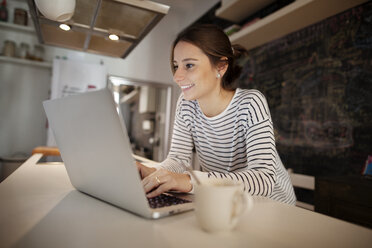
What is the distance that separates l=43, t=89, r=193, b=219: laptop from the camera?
0.47 m

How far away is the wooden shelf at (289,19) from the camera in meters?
1.88

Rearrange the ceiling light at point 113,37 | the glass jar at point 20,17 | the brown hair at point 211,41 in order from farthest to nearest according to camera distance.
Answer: the glass jar at point 20,17, the ceiling light at point 113,37, the brown hair at point 211,41

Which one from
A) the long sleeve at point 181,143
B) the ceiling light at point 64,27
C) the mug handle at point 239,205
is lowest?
the mug handle at point 239,205

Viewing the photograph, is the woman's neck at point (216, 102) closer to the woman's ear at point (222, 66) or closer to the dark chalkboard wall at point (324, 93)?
the woman's ear at point (222, 66)

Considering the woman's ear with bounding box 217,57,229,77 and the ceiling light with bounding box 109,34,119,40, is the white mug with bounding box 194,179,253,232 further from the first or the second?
the ceiling light with bounding box 109,34,119,40

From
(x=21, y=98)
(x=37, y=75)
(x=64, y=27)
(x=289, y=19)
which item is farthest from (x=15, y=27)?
(x=289, y=19)

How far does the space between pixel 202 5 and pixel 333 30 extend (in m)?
2.49

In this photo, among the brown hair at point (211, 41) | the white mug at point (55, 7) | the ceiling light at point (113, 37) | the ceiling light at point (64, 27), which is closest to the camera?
the white mug at point (55, 7)

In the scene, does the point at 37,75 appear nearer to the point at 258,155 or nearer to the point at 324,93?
the point at 324,93

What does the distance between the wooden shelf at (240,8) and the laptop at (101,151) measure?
2514mm

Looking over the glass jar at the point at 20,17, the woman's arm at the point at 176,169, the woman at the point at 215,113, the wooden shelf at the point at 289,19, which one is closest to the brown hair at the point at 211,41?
the woman at the point at 215,113

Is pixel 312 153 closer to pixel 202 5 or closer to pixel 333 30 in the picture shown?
pixel 333 30

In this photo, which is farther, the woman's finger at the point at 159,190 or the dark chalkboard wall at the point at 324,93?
the dark chalkboard wall at the point at 324,93

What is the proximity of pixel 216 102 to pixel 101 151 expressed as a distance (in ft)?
2.34
